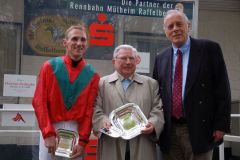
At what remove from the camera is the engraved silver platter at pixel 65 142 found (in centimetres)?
393

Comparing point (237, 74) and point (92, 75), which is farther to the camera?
point (237, 74)

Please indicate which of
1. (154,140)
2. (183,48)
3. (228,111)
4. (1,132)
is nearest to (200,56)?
(183,48)

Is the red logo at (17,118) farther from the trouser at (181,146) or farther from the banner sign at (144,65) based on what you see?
the trouser at (181,146)

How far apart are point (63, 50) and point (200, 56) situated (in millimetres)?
2600

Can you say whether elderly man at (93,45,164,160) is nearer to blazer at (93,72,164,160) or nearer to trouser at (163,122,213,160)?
blazer at (93,72,164,160)

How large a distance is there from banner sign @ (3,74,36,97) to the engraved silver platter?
84.9 inches

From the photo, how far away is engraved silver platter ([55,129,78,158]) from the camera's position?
3932 mm

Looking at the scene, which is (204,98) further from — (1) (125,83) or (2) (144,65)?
(2) (144,65)

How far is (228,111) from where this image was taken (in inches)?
155

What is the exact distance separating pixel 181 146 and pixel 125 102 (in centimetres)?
60

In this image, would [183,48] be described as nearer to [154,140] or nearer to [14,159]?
[154,140]

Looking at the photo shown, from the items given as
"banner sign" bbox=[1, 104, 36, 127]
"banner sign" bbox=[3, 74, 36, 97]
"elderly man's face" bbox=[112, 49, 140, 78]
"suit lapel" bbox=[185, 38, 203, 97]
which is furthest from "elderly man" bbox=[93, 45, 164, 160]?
"banner sign" bbox=[1, 104, 36, 127]

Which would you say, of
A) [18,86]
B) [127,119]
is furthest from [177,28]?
[18,86]

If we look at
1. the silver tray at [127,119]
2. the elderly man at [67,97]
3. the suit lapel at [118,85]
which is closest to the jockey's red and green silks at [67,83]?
the elderly man at [67,97]
